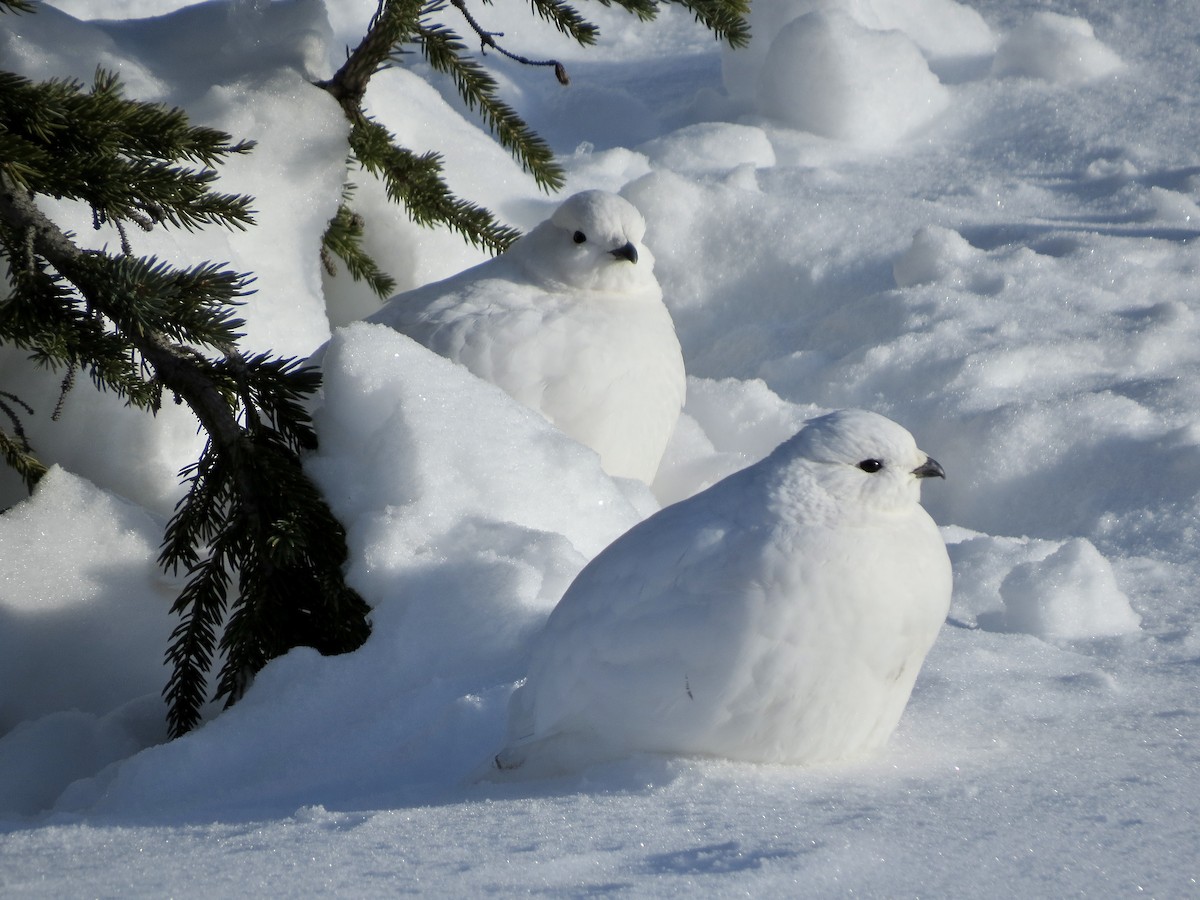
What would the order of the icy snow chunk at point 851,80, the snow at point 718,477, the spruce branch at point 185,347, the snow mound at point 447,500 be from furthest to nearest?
the icy snow chunk at point 851,80
the snow mound at point 447,500
the spruce branch at point 185,347
the snow at point 718,477

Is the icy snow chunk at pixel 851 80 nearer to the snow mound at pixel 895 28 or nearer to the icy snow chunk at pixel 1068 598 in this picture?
the snow mound at pixel 895 28

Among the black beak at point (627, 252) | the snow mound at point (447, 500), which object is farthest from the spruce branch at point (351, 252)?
the snow mound at point (447, 500)

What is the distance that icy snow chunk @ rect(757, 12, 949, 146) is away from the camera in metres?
→ 5.58

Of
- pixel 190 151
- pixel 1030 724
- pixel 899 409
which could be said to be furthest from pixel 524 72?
pixel 1030 724

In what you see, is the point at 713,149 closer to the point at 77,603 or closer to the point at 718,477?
the point at 718,477

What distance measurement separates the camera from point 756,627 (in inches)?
76.1

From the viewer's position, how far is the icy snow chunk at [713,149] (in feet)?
18.0

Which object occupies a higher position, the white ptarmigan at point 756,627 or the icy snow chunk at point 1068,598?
the icy snow chunk at point 1068,598

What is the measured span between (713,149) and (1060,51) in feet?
5.40

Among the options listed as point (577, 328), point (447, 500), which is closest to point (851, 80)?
point (577, 328)

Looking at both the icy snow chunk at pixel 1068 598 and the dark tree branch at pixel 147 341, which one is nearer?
the dark tree branch at pixel 147 341

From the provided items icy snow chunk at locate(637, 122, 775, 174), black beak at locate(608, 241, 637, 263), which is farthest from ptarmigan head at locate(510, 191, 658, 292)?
icy snow chunk at locate(637, 122, 775, 174)

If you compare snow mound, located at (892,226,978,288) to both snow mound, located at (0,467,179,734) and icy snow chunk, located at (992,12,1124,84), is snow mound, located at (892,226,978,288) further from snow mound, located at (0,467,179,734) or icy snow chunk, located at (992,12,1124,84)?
snow mound, located at (0,467,179,734)

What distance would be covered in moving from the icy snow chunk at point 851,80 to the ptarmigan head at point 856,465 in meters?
3.81
